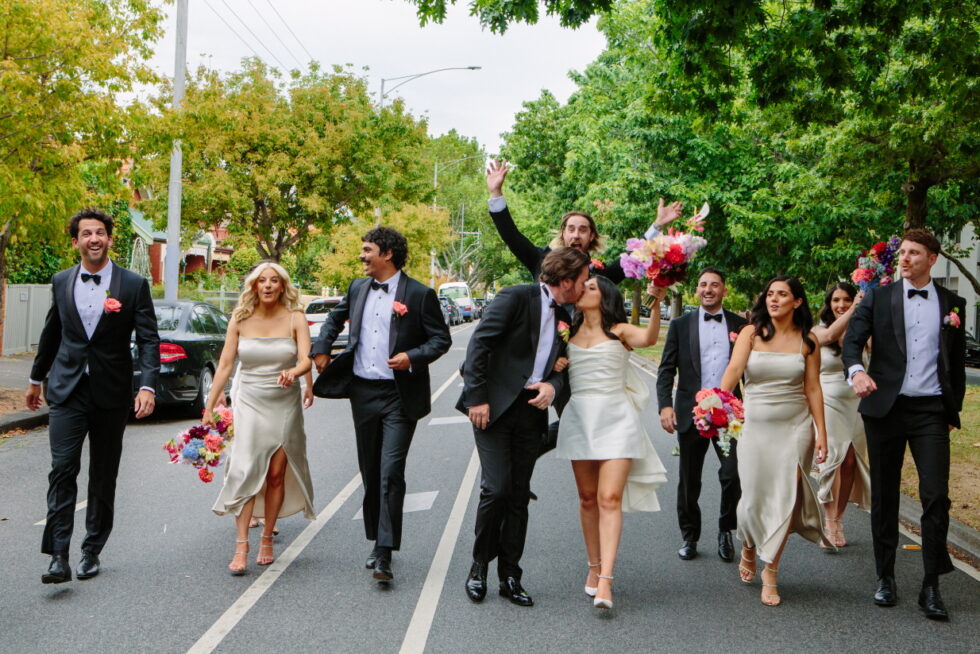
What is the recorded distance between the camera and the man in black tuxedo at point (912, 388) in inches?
216

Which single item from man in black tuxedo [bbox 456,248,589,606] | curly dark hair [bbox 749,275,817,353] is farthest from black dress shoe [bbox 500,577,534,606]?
curly dark hair [bbox 749,275,817,353]

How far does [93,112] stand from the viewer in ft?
43.5

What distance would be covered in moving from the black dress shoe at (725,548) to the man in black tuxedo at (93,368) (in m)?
3.79

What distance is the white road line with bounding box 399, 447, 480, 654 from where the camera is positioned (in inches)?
186

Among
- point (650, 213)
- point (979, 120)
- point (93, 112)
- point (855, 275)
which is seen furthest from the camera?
point (650, 213)

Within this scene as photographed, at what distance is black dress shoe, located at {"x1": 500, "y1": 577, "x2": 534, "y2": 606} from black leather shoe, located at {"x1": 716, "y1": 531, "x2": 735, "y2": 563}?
1693 mm

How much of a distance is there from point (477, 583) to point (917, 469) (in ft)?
8.54

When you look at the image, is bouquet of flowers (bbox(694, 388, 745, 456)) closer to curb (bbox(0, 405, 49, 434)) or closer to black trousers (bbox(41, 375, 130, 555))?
black trousers (bbox(41, 375, 130, 555))

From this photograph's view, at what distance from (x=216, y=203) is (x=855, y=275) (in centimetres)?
2303

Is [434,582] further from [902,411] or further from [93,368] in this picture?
[902,411]

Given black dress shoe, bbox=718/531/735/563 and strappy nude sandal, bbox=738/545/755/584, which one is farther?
black dress shoe, bbox=718/531/735/563

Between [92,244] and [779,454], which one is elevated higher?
[92,244]

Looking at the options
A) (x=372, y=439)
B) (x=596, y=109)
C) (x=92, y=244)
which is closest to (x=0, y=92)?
(x=92, y=244)

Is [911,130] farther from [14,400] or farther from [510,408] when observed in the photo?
[14,400]
